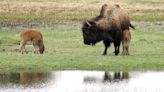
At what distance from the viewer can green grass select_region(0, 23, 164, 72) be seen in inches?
976

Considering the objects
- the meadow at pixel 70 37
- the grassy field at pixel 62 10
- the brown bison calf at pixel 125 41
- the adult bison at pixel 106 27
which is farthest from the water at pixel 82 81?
the grassy field at pixel 62 10

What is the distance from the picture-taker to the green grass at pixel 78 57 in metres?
24.8

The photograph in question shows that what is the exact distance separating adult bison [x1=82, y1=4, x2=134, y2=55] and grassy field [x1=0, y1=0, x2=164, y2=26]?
20.1m

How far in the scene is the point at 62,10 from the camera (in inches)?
2317

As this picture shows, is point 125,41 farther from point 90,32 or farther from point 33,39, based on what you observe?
point 33,39

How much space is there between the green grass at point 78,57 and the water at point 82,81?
916 mm

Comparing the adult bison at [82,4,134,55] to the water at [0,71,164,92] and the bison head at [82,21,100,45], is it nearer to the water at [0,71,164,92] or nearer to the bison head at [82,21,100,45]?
the bison head at [82,21,100,45]

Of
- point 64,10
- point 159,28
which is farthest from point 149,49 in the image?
point 64,10

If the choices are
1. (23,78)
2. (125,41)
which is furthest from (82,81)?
(125,41)

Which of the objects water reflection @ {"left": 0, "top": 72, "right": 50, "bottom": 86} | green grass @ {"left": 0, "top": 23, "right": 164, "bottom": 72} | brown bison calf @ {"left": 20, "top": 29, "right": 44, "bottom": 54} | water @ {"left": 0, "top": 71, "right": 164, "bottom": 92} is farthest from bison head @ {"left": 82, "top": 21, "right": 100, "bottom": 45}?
water reflection @ {"left": 0, "top": 72, "right": 50, "bottom": 86}

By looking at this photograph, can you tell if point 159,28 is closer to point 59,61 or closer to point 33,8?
point 33,8

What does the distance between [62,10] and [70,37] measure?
65.3 feet

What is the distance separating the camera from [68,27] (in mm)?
46438

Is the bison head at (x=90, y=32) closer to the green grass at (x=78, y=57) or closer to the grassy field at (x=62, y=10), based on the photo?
the green grass at (x=78, y=57)
